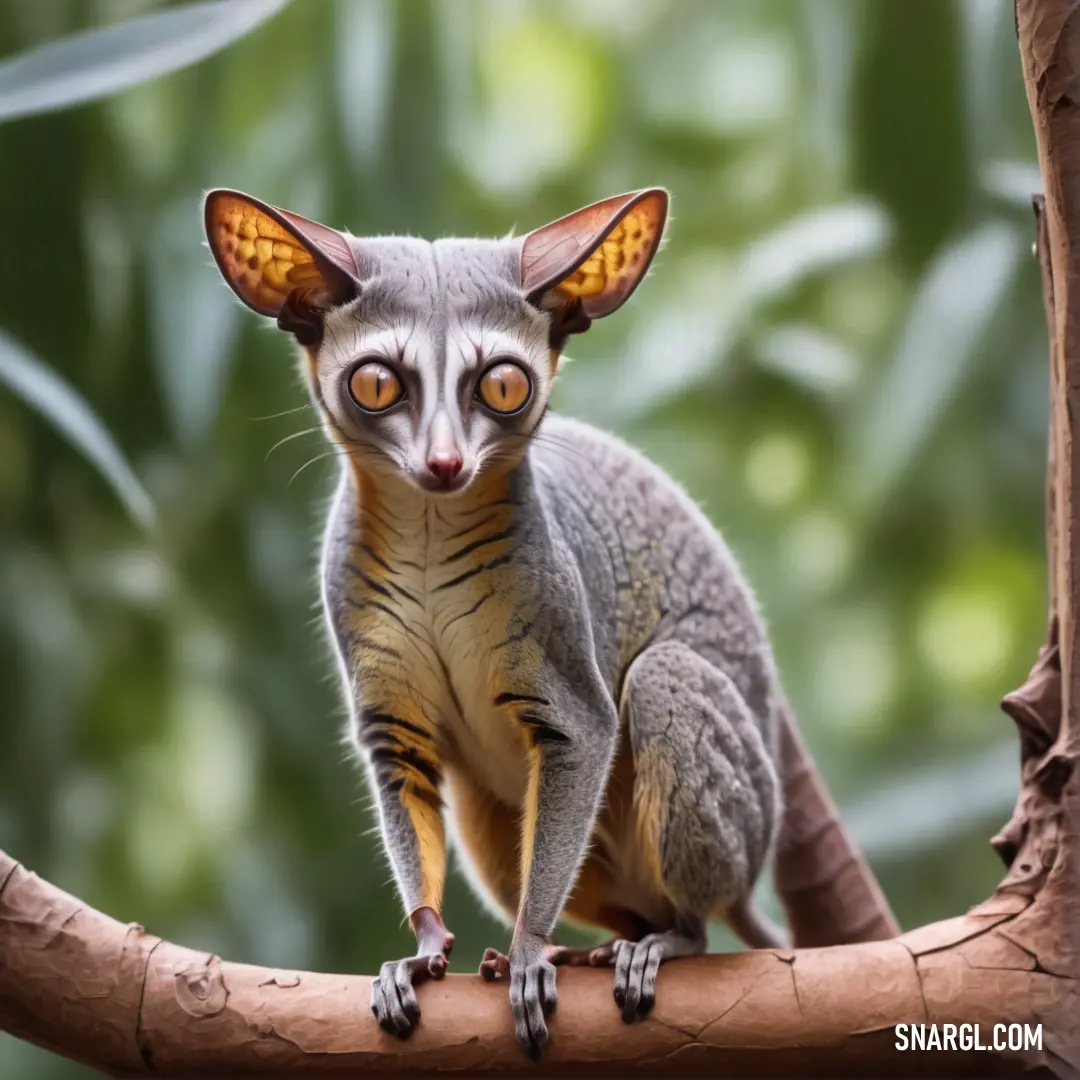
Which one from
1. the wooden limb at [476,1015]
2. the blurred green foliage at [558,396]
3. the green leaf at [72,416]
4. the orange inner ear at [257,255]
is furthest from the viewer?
the blurred green foliage at [558,396]

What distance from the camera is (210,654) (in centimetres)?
358

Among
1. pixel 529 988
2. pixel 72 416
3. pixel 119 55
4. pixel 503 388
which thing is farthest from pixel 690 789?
pixel 119 55

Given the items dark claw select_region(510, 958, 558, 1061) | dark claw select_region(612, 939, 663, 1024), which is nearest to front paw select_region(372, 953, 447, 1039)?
dark claw select_region(510, 958, 558, 1061)

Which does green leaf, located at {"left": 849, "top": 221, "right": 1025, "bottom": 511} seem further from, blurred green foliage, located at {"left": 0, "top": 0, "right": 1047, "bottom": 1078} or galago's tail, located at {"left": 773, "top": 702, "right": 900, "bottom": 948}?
galago's tail, located at {"left": 773, "top": 702, "right": 900, "bottom": 948}

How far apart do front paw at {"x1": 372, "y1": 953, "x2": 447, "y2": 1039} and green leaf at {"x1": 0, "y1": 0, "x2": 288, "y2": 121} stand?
2.07 meters

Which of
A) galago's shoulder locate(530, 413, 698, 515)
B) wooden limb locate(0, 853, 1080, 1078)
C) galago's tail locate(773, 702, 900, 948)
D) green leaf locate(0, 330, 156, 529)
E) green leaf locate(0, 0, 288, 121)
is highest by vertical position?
green leaf locate(0, 0, 288, 121)

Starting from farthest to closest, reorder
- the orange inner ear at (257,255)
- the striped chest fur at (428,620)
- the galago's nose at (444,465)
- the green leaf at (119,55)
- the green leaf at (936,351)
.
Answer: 1. the green leaf at (936,351)
2. the green leaf at (119,55)
3. the striped chest fur at (428,620)
4. the orange inner ear at (257,255)
5. the galago's nose at (444,465)

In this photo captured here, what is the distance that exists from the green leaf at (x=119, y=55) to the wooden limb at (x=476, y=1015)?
71.4 inches

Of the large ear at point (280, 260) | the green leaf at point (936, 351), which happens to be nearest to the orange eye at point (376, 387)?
the large ear at point (280, 260)

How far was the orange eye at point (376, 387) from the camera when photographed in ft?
5.84

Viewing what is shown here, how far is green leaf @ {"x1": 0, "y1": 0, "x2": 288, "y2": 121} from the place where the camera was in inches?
117

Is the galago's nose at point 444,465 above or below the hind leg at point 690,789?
above

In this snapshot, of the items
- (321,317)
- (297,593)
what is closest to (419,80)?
(297,593)

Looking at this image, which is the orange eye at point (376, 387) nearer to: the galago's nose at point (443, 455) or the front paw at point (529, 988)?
the galago's nose at point (443, 455)
